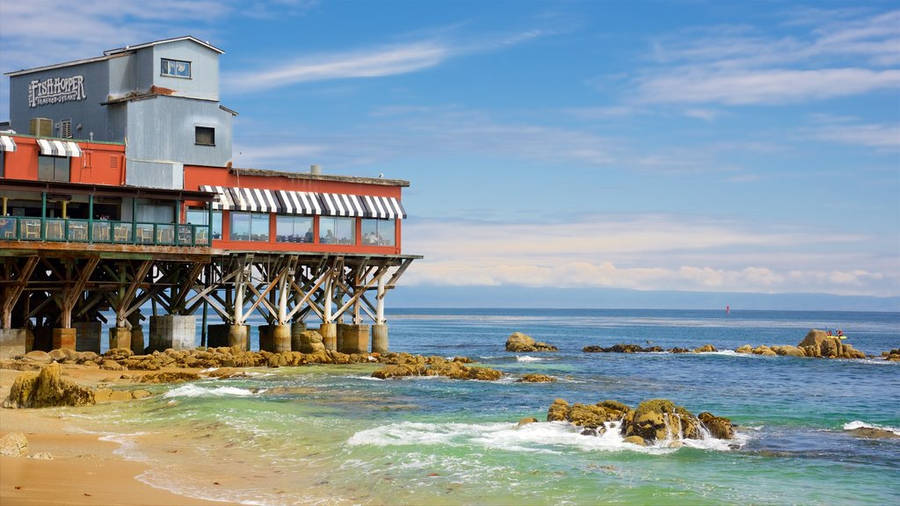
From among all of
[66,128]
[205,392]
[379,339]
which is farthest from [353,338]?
[205,392]

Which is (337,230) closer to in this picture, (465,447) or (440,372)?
(440,372)

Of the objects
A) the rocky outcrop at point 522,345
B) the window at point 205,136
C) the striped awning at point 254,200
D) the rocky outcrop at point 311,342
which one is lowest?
the rocky outcrop at point 522,345

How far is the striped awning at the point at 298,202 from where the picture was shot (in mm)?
46000

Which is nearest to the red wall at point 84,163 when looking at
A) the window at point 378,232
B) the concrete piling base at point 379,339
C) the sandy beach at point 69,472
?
the window at point 378,232

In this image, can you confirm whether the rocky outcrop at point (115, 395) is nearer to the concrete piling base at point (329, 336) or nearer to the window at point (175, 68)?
the concrete piling base at point (329, 336)

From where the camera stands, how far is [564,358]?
59.1 meters

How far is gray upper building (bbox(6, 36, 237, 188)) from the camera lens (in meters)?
44.0

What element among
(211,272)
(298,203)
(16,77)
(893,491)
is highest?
(16,77)

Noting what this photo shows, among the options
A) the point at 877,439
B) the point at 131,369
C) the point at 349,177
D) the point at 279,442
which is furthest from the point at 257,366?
the point at 877,439

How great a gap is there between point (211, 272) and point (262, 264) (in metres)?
2.33

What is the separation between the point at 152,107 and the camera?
44.4 m

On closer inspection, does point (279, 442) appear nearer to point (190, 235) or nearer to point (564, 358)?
point (190, 235)

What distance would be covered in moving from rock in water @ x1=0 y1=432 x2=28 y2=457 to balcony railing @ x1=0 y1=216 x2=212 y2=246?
1869 cm

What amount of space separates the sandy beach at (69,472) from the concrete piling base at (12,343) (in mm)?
13068
